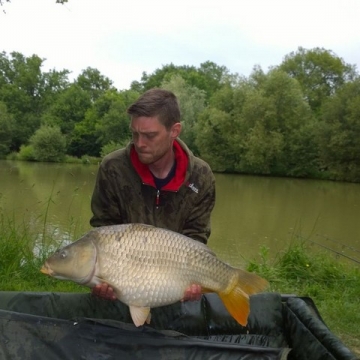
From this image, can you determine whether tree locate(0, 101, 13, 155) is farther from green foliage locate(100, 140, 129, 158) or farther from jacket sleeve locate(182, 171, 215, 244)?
jacket sleeve locate(182, 171, 215, 244)

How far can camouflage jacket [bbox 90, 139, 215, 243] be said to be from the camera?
2.02 m

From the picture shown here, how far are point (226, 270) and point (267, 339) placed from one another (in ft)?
2.12

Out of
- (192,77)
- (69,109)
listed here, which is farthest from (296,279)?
(192,77)

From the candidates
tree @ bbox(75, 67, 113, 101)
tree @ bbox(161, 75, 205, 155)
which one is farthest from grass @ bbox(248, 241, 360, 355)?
tree @ bbox(75, 67, 113, 101)

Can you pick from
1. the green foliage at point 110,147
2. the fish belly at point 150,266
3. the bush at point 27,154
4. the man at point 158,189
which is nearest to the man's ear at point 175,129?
the man at point 158,189

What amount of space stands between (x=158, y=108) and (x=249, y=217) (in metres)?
7.31

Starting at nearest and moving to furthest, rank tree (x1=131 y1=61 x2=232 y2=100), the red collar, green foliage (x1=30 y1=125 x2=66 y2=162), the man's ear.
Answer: the man's ear → the red collar → green foliage (x1=30 y1=125 x2=66 y2=162) → tree (x1=131 y1=61 x2=232 y2=100)

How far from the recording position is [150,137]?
1839 millimetres

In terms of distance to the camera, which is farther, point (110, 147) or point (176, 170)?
point (110, 147)

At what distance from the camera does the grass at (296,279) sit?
267cm

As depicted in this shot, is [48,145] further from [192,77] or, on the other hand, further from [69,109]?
[192,77]

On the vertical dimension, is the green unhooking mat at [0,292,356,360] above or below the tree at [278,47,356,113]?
below

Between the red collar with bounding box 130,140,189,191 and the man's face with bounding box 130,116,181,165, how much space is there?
118 millimetres

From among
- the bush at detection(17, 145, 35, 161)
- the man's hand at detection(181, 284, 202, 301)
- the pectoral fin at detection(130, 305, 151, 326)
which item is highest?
the man's hand at detection(181, 284, 202, 301)
